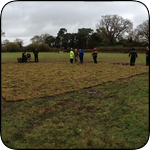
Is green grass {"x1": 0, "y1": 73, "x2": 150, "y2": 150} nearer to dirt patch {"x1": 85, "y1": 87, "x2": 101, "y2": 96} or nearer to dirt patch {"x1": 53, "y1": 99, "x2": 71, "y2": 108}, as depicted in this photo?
dirt patch {"x1": 53, "y1": 99, "x2": 71, "y2": 108}

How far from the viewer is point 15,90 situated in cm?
746

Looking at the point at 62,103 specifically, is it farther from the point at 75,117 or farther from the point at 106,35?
the point at 106,35

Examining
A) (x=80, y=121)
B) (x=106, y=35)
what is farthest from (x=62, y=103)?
(x=106, y=35)

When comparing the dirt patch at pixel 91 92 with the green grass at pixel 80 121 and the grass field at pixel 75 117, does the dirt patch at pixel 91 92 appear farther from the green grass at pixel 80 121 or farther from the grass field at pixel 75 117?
the green grass at pixel 80 121

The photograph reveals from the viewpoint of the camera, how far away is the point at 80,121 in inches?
180

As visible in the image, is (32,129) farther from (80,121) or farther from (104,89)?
(104,89)

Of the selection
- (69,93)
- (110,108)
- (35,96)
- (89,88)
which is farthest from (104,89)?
(35,96)

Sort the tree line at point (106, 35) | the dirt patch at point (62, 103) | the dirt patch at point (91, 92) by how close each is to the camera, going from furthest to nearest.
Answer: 1. the dirt patch at point (91, 92)
2. the dirt patch at point (62, 103)
3. the tree line at point (106, 35)

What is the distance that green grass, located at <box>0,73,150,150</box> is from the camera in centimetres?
362

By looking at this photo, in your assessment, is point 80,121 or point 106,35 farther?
point 106,35

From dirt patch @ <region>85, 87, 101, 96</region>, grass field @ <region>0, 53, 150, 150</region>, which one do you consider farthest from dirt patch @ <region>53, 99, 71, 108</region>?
dirt patch @ <region>85, 87, 101, 96</region>

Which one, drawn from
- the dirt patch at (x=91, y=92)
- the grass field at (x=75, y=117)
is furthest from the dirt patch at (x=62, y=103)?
the dirt patch at (x=91, y=92)

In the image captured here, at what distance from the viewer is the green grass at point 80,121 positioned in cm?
362

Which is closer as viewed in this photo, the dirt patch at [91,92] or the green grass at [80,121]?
the green grass at [80,121]
